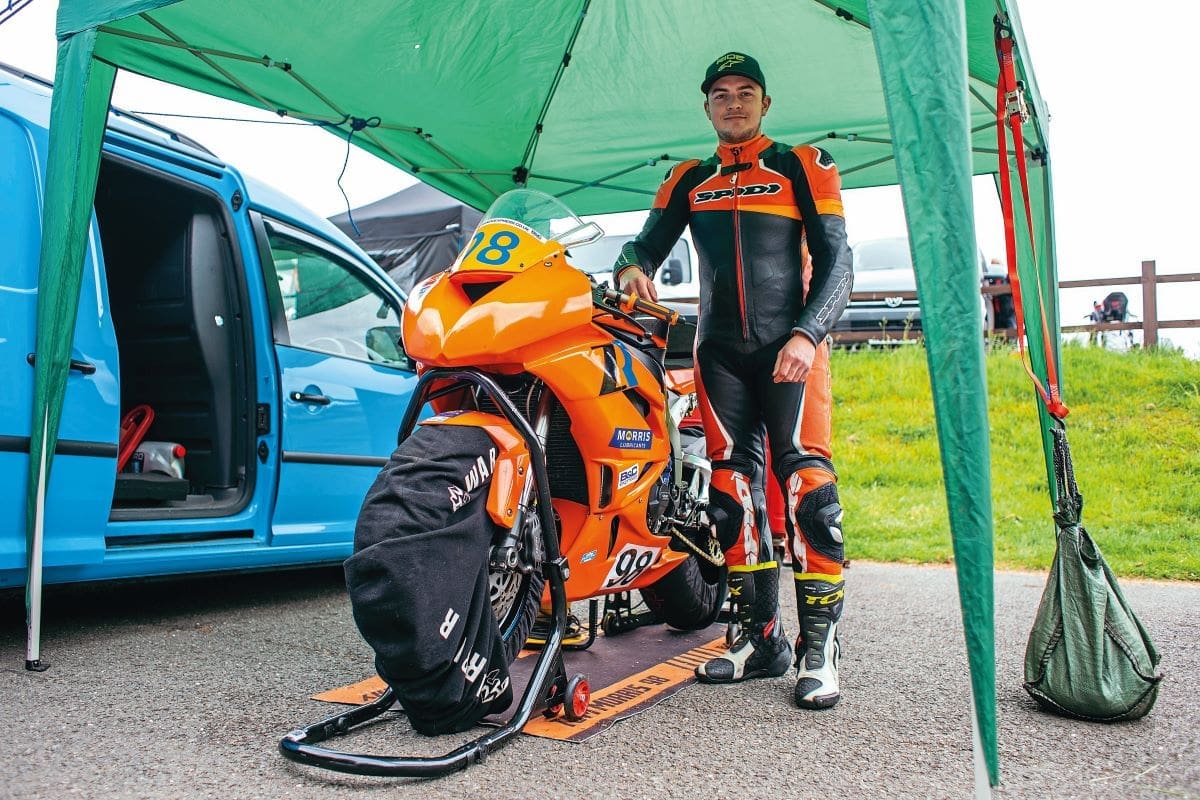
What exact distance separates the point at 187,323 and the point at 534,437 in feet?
8.42

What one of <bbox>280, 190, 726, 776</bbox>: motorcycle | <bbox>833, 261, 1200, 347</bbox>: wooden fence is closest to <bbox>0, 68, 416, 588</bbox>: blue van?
<bbox>280, 190, 726, 776</bbox>: motorcycle

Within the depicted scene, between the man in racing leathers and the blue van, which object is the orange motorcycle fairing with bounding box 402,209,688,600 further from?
the blue van

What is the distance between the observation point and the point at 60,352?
10.9 ft

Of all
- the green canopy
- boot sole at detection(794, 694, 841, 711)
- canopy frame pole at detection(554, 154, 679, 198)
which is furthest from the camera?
canopy frame pole at detection(554, 154, 679, 198)

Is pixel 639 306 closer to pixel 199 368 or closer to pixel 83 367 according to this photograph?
pixel 83 367

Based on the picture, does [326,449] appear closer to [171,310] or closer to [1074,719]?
[171,310]

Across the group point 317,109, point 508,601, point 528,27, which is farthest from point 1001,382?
point 508,601

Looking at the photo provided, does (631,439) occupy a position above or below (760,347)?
below

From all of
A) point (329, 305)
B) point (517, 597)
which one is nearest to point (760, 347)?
point (517, 597)

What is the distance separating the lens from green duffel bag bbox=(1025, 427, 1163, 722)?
2814mm

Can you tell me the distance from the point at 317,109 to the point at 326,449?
1.59 meters

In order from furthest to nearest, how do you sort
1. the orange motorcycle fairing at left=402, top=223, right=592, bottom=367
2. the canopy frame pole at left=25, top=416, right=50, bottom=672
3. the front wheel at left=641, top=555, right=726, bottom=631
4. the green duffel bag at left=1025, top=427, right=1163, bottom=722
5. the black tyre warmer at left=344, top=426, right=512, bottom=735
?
the front wheel at left=641, top=555, right=726, bottom=631 → the canopy frame pole at left=25, top=416, right=50, bottom=672 → the green duffel bag at left=1025, top=427, right=1163, bottom=722 → the orange motorcycle fairing at left=402, top=223, right=592, bottom=367 → the black tyre warmer at left=344, top=426, right=512, bottom=735

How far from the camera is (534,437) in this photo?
8.37 ft

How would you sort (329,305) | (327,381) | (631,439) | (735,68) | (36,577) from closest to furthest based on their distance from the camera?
(631,439)
(36,577)
(735,68)
(327,381)
(329,305)
